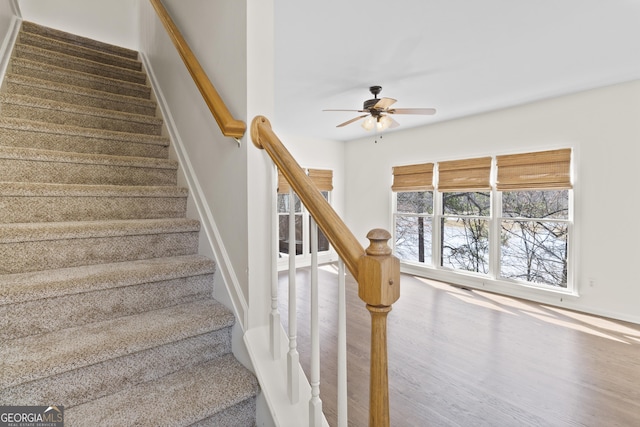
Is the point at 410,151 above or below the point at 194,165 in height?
above

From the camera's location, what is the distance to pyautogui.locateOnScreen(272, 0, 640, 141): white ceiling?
2.10 m

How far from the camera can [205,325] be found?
1281 mm

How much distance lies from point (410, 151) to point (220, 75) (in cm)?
453

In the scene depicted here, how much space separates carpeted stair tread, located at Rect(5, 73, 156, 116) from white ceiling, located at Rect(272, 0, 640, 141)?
118 centimetres

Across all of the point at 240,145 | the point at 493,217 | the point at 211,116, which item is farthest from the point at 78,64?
the point at 493,217

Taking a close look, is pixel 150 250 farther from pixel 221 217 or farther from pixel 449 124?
pixel 449 124

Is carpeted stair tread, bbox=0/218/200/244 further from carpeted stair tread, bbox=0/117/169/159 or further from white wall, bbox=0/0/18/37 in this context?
white wall, bbox=0/0/18/37

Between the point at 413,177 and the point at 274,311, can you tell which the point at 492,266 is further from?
the point at 274,311

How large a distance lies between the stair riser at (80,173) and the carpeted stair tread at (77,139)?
19 cm

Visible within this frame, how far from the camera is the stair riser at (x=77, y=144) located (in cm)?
169

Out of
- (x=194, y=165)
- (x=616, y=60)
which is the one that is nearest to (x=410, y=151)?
(x=616, y=60)

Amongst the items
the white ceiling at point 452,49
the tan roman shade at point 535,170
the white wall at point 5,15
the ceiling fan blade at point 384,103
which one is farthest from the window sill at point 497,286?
the white wall at point 5,15

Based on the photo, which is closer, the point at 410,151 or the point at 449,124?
the point at 449,124

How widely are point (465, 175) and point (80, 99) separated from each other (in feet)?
15.1
